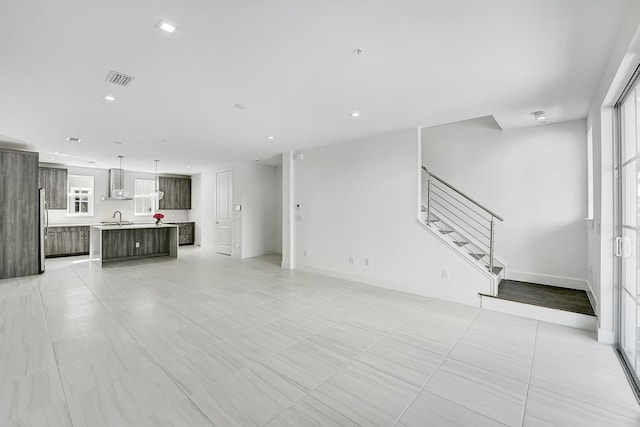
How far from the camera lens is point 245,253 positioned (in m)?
8.02

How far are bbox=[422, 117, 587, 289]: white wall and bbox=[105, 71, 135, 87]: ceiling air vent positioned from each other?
5053 millimetres

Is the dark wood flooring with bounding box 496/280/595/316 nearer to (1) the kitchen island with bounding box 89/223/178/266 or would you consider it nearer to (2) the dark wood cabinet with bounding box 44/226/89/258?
(1) the kitchen island with bounding box 89/223/178/266

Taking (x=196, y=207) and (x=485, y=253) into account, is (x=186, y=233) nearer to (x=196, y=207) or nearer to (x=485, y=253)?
(x=196, y=207)

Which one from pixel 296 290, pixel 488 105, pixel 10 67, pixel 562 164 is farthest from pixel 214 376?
pixel 562 164

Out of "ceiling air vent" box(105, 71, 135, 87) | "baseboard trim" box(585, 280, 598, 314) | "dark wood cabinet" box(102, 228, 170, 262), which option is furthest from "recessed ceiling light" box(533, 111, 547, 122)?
"dark wood cabinet" box(102, 228, 170, 262)

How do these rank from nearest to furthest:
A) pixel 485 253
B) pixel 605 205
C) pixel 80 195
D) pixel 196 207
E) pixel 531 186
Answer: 1. pixel 605 205
2. pixel 531 186
3. pixel 485 253
4. pixel 80 195
5. pixel 196 207

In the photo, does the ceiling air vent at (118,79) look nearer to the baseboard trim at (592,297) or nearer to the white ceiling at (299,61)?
the white ceiling at (299,61)

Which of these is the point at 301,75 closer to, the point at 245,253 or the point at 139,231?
the point at 245,253

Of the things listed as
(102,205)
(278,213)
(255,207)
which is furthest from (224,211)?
(102,205)

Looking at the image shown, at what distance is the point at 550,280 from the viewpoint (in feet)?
14.5

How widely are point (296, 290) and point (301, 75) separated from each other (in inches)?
133

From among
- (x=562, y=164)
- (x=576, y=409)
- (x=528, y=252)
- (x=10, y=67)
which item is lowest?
(x=576, y=409)

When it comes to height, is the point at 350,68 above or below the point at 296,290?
above

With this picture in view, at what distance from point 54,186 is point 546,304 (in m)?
11.6
